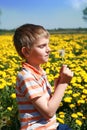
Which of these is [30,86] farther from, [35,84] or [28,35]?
[28,35]

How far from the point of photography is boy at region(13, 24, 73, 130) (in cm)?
301

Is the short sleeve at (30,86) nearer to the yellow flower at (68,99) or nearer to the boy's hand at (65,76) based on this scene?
the boy's hand at (65,76)

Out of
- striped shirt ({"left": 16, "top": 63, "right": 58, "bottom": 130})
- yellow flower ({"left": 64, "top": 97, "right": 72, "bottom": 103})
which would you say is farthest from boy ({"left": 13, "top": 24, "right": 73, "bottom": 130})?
yellow flower ({"left": 64, "top": 97, "right": 72, "bottom": 103})

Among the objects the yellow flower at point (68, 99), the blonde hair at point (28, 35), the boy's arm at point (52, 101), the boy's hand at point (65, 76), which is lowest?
the yellow flower at point (68, 99)

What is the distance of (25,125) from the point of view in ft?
10.2

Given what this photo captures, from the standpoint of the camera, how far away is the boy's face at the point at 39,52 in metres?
3.12

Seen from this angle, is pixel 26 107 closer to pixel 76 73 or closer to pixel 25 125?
pixel 25 125

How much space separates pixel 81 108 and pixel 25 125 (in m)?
2.85

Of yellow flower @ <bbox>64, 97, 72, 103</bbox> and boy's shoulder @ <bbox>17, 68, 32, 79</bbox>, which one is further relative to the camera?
yellow flower @ <bbox>64, 97, 72, 103</bbox>

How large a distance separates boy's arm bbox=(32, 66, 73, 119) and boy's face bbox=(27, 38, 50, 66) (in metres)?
0.20

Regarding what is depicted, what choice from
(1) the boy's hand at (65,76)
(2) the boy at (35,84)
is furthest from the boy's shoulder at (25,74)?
(1) the boy's hand at (65,76)

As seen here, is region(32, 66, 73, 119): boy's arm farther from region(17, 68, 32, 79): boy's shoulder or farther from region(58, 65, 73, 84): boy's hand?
region(17, 68, 32, 79): boy's shoulder

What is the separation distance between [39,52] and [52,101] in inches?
15.2

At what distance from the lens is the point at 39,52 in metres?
3.13
